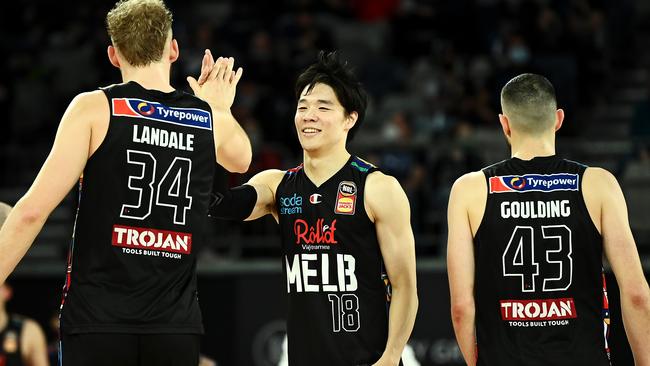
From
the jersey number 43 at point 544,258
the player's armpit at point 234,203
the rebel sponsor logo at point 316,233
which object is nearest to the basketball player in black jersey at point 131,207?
the player's armpit at point 234,203

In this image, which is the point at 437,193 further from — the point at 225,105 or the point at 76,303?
the point at 76,303

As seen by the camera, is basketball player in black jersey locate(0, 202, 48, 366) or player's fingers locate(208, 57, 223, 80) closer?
player's fingers locate(208, 57, 223, 80)

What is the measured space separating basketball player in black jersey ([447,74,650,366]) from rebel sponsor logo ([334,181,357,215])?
0.55m

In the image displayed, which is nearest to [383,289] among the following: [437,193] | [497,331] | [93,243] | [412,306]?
[412,306]

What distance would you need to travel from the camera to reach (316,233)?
6.05 metres

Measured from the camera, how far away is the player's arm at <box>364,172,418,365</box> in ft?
19.3

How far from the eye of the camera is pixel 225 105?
5.63 metres

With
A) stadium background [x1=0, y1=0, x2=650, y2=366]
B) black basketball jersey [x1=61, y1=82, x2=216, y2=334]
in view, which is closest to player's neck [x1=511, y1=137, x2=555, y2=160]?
black basketball jersey [x1=61, y1=82, x2=216, y2=334]

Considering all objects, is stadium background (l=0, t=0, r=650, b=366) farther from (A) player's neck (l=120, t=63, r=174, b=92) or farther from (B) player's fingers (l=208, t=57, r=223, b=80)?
(A) player's neck (l=120, t=63, r=174, b=92)

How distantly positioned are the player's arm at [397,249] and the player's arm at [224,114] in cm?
81

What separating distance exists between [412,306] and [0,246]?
2227 mm

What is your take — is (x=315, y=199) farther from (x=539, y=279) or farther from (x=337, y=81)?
(x=539, y=279)

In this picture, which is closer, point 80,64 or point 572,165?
point 572,165

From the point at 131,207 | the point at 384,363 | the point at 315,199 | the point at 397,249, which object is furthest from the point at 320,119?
the point at 131,207
